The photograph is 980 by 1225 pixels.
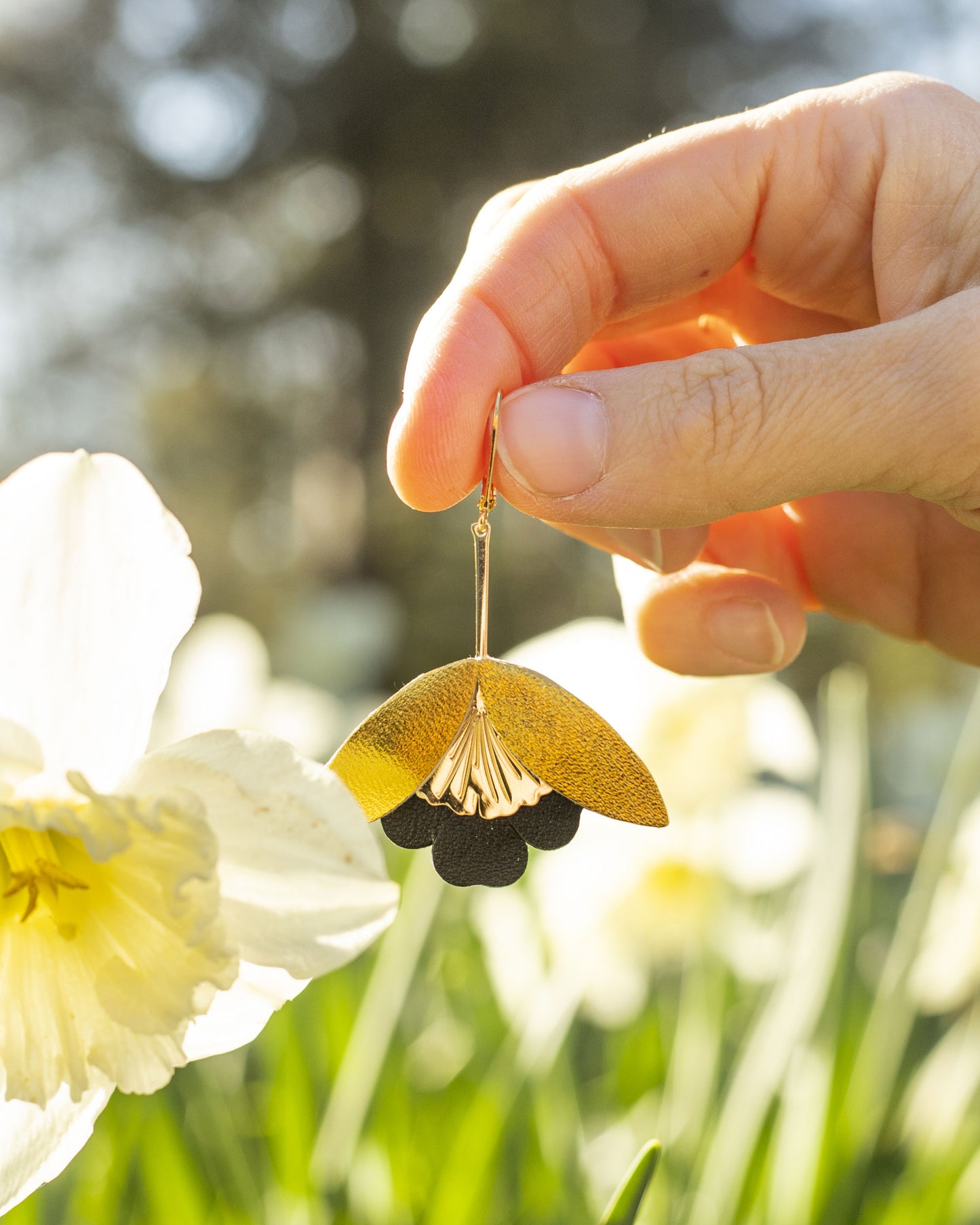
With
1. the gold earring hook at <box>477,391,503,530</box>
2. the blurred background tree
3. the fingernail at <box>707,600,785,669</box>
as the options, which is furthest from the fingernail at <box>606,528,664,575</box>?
the blurred background tree

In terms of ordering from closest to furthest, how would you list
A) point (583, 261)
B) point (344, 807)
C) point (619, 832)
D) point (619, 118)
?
1. point (344, 807)
2. point (583, 261)
3. point (619, 832)
4. point (619, 118)

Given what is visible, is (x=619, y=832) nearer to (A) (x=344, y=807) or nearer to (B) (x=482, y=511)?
(B) (x=482, y=511)

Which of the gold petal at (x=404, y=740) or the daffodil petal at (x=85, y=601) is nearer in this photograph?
the daffodil petal at (x=85, y=601)

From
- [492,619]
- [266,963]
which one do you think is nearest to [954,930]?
[266,963]

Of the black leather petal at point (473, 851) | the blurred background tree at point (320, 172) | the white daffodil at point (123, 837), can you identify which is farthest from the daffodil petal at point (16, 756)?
Answer: the blurred background tree at point (320, 172)

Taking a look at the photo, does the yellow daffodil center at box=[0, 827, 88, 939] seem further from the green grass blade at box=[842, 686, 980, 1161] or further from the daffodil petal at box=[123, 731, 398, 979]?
the green grass blade at box=[842, 686, 980, 1161]

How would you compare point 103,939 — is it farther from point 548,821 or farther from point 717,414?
point 717,414

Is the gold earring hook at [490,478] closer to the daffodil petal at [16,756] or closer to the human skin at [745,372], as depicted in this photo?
the human skin at [745,372]
